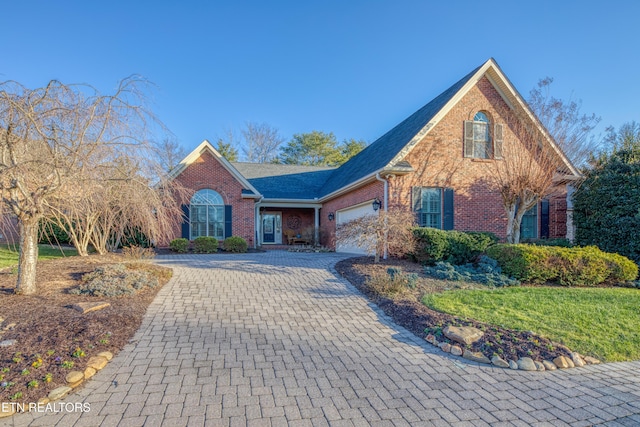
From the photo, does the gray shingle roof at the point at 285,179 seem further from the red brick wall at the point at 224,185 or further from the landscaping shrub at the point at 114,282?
the landscaping shrub at the point at 114,282

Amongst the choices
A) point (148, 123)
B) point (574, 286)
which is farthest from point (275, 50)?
point (574, 286)

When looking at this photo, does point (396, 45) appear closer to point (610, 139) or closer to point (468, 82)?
point (468, 82)

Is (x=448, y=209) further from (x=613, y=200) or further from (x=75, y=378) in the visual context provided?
(x=75, y=378)

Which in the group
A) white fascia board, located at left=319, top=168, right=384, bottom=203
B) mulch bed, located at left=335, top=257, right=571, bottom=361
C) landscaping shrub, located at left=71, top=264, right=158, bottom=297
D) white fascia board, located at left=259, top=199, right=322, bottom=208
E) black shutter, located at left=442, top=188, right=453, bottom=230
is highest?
white fascia board, located at left=319, top=168, right=384, bottom=203

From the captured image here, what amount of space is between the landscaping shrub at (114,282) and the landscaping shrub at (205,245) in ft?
21.4

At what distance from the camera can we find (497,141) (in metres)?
12.4

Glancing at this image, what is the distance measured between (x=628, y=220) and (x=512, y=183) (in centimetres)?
309

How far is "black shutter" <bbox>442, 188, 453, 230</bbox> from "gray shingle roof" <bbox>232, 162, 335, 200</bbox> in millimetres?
8095

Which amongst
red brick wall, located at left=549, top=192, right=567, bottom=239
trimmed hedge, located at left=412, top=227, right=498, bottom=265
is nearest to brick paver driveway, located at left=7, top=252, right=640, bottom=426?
trimmed hedge, located at left=412, top=227, right=498, bottom=265

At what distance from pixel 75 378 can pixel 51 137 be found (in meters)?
3.87

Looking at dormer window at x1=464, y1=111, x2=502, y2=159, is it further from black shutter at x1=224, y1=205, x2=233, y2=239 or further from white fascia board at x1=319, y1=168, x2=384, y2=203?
black shutter at x1=224, y1=205, x2=233, y2=239

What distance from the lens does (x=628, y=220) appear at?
954cm

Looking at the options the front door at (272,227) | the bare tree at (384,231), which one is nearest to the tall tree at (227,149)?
the front door at (272,227)

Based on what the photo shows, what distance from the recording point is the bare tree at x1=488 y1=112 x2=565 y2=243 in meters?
10.2
